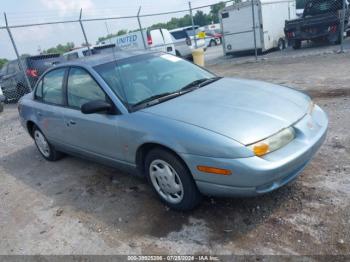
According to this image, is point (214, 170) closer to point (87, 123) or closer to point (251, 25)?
point (87, 123)

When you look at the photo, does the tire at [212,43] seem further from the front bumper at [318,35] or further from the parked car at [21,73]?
the parked car at [21,73]

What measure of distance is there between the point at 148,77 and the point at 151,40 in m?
12.9

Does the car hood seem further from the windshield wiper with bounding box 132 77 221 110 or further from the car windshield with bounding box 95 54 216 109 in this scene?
the car windshield with bounding box 95 54 216 109

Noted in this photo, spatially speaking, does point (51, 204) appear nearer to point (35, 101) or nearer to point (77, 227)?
point (77, 227)

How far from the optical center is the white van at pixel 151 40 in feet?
53.4

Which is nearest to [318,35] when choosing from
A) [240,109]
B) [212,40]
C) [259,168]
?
[240,109]

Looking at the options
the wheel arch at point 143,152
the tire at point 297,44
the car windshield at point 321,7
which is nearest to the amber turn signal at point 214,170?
the wheel arch at point 143,152

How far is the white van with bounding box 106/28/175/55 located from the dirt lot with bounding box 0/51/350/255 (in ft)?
38.9

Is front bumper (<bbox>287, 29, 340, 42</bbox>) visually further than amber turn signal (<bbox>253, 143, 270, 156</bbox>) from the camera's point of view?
Yes

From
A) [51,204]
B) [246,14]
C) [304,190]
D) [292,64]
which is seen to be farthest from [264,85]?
[246,14]

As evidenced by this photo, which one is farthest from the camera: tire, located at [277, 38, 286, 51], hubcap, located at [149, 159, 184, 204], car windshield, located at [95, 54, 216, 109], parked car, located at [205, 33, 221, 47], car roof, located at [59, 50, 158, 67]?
parked car, located at [205, 33, 221, 47]

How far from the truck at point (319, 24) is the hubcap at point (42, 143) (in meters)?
12.4

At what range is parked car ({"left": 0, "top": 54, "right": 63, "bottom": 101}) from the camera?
12.3m

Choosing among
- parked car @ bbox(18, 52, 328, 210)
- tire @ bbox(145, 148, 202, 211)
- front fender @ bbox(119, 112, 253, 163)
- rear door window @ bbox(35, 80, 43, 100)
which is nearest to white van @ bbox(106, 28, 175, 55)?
rear door window @ bbox(35, 80, 43, 100)
